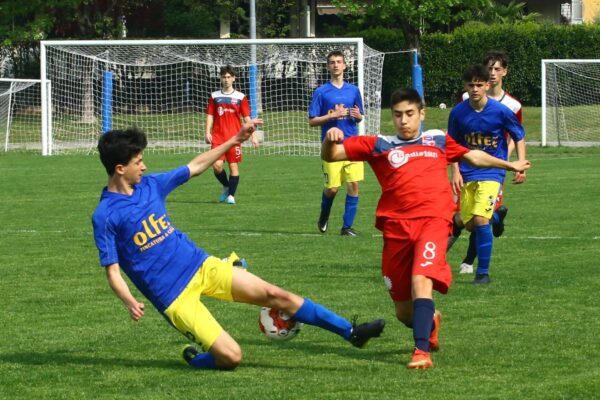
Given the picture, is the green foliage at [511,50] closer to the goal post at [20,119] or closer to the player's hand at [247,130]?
the goal post at [20,119]

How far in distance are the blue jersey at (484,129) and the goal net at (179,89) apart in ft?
56.9

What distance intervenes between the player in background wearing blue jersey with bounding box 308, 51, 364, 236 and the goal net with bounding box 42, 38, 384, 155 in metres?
13.4

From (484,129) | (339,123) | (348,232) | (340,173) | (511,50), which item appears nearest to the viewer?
(484,129)

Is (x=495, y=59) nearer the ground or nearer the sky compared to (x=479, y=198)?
nearer the sky

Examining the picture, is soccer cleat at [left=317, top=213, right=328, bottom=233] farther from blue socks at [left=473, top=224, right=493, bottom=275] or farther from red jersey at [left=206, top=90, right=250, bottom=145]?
red jersey at [left=206, top=90, right=250, bottom=145]

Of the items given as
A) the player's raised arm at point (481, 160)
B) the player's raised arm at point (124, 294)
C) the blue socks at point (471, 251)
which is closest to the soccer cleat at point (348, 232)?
the blue socks at point (471, 251)

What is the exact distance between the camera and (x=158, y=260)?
23.5 ft

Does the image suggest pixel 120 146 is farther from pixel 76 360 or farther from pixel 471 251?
pixel 471 251

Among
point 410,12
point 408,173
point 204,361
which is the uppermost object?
point 410,12

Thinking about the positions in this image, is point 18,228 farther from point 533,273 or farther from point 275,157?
point 275,157

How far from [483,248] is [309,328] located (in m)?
2.47

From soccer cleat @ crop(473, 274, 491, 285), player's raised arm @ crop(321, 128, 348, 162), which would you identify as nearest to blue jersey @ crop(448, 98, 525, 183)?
soccer cleat @ crop(473, 274, 491, 285)

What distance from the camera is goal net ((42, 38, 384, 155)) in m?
29.0

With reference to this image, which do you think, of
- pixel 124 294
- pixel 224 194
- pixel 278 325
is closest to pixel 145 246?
pixel 124 294
